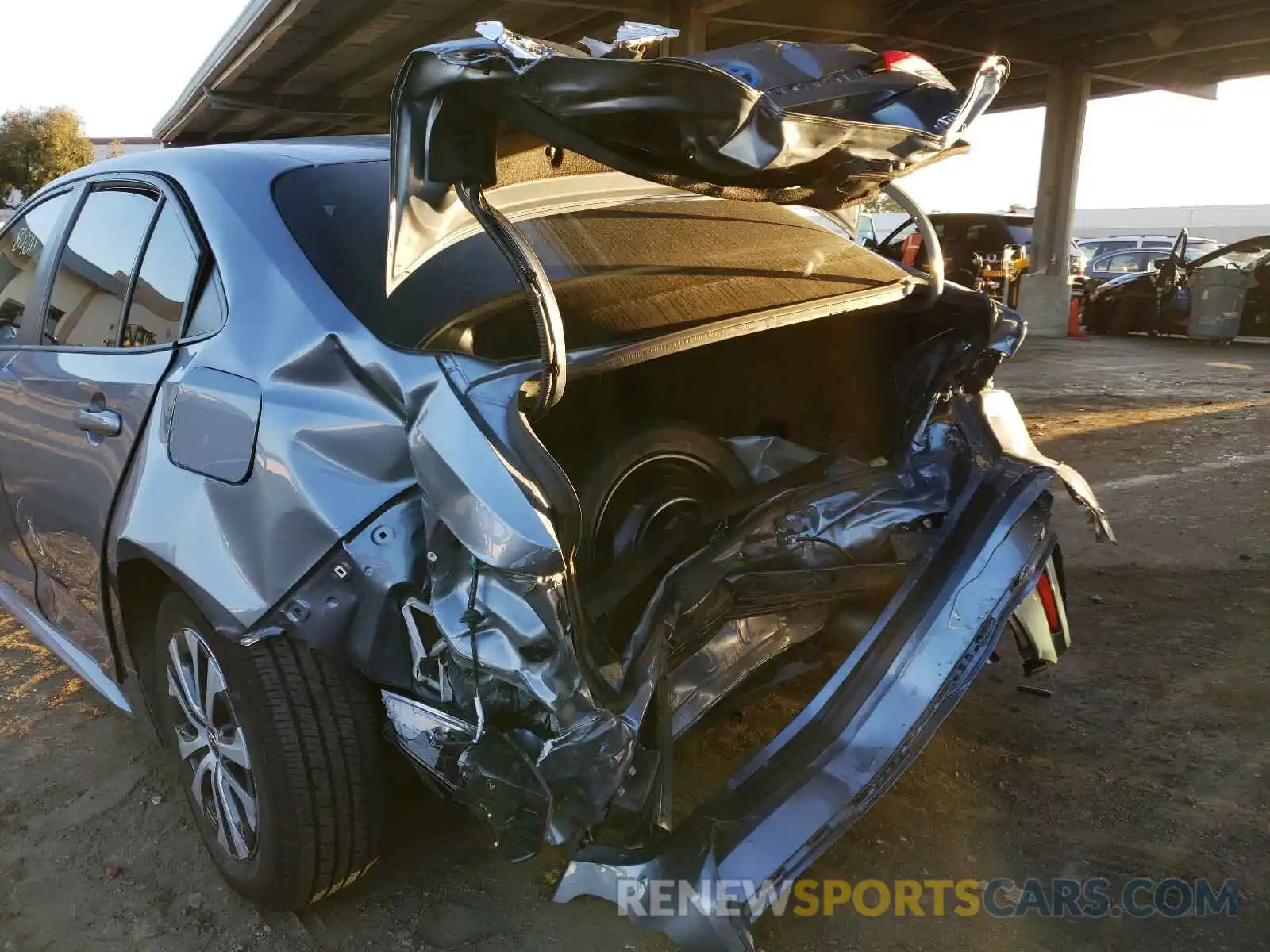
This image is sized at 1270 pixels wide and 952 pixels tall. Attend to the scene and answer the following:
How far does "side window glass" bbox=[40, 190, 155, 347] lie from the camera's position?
2668 mm

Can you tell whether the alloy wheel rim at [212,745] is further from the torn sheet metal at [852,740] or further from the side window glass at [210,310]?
the torn sheet metal at [852,740]

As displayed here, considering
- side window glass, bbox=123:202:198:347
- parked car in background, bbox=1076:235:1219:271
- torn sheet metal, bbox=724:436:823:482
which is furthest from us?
parked car in background, bbox=1076:235:1219:271

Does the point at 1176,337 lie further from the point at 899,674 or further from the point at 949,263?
the point at 899,674

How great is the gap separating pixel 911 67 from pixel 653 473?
1.11 m

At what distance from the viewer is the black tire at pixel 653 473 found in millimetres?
2236

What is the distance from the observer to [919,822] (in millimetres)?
2541

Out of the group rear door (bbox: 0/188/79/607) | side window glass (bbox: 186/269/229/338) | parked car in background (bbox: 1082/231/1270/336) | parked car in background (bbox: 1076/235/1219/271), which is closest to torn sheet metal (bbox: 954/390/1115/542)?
side window glass (bbox: 186/269/229/338)

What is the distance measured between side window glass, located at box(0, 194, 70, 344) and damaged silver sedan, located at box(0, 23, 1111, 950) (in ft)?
0.63

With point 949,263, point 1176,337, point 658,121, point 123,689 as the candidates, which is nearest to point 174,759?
point 123,689

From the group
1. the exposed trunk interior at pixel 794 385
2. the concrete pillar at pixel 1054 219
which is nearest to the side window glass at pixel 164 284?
the exposed trunk interior at pixel 794 385

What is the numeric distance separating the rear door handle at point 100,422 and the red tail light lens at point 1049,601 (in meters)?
2.36

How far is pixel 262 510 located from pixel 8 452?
5.49 ft

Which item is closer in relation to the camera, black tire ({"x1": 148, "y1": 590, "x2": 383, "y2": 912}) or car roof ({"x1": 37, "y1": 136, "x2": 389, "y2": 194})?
black tire ({"x1": 148, "y1": 590, "x2": 383, "y2": 912})

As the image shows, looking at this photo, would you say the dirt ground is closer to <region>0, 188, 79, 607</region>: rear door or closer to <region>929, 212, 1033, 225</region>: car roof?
<region>0, 188, 79, 607</region>: rear door
